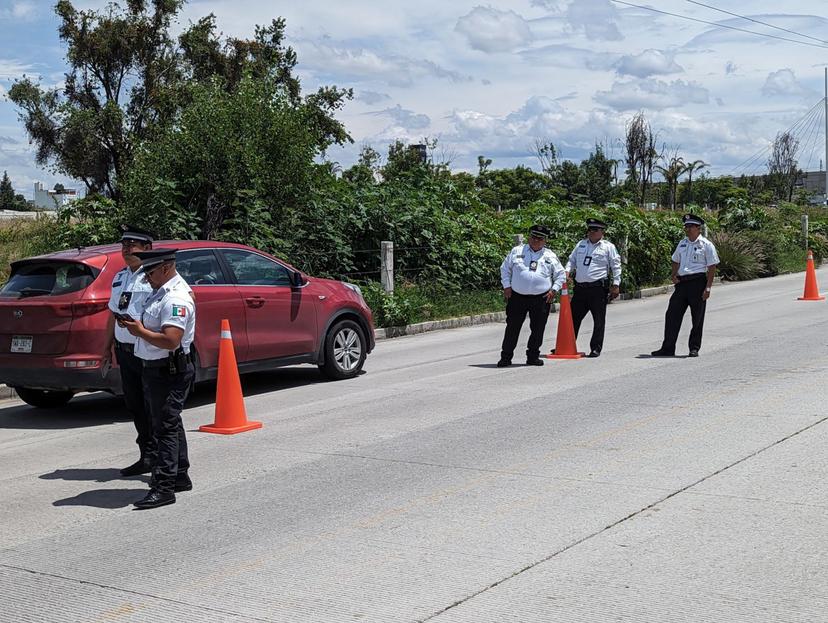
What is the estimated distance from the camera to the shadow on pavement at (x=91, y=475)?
25.5 feet

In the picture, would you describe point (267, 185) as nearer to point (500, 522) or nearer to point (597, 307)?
point (597, 307)

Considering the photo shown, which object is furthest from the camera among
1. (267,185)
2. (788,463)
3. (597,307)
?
(267,185)

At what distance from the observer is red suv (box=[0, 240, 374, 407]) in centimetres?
1001

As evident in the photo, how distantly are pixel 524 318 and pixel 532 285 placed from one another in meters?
0.42

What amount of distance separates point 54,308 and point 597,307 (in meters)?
6.91

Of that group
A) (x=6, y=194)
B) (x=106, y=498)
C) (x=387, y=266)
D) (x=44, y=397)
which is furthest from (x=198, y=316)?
(x=6, y=194)

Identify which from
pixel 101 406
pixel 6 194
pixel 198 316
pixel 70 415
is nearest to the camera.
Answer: pixel 198 316

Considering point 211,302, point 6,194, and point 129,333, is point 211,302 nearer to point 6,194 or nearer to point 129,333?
point 129,333

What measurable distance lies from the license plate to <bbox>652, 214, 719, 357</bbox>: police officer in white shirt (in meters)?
7.56

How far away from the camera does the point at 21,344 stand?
10.2 meters

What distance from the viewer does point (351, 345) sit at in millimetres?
12648

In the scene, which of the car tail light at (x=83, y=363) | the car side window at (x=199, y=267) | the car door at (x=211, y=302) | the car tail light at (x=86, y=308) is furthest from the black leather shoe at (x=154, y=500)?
the car side window at (x=199, y=267)

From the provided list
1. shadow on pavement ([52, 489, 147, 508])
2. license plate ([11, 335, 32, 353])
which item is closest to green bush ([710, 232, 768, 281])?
license plate ([11, 335, 32, 353])

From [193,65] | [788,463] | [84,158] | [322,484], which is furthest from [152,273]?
[193,65]
